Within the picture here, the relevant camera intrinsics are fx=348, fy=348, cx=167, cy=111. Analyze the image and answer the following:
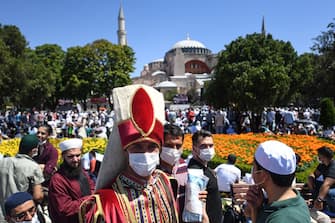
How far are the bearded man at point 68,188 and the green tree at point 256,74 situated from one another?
14.4 metres

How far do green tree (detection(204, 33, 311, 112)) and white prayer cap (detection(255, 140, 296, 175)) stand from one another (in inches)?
602

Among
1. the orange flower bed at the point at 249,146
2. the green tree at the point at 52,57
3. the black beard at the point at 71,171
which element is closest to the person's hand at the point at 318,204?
the orange flower bed at the point at 249,146

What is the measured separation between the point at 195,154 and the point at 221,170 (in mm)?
2420

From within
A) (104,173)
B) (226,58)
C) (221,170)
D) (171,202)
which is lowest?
(221,170)

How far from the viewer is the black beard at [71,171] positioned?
3.56m

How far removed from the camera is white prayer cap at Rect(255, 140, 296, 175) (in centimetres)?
222

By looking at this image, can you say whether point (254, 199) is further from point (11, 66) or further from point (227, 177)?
point (11, 66)

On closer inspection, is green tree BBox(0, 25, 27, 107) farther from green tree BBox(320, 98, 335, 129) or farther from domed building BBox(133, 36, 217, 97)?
domed building BBox(133, 36, 217, 97)

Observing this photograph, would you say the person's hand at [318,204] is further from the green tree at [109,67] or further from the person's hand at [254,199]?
the green tree at [109,67]

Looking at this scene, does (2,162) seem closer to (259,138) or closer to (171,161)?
(171,161)

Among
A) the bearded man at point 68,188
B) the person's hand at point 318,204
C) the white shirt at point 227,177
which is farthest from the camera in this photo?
the white shirt at point 227,177

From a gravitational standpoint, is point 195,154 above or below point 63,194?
above

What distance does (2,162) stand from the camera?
4395 mm

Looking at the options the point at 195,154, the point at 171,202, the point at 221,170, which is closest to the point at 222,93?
the point at 221,170
